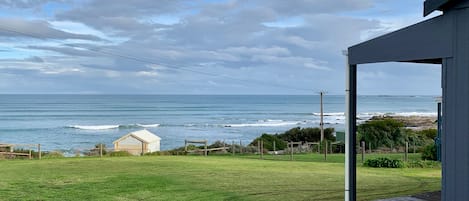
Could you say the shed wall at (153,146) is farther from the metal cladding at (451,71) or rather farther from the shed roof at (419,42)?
the metal cladding at (451,71)

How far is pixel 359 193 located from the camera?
730cm

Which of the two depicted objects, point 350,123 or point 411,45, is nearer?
point 411,45

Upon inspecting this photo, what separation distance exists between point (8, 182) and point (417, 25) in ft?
25.2

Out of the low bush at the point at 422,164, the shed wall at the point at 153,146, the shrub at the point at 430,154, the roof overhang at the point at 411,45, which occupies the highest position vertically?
the roof overhang at the point at 411,45

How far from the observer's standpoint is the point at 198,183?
27.7ft

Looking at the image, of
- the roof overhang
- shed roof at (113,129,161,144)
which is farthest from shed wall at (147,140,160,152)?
the roof overhang

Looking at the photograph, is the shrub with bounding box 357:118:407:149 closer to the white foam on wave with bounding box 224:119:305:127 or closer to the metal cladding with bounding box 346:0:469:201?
the metal cladding with bounding box 346:0:469:201

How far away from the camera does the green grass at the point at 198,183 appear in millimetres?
7152

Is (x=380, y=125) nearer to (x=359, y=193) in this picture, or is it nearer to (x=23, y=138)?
(x=359, y=193)

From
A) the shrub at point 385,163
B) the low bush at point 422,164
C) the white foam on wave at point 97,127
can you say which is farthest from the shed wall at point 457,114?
the white foam on wave at point 97,127

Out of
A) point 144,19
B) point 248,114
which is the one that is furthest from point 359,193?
point 248,114

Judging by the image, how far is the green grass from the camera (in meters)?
7.15

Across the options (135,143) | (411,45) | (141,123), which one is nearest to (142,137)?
(135,143)

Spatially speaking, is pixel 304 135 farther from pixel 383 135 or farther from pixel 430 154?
pixel 430 154
